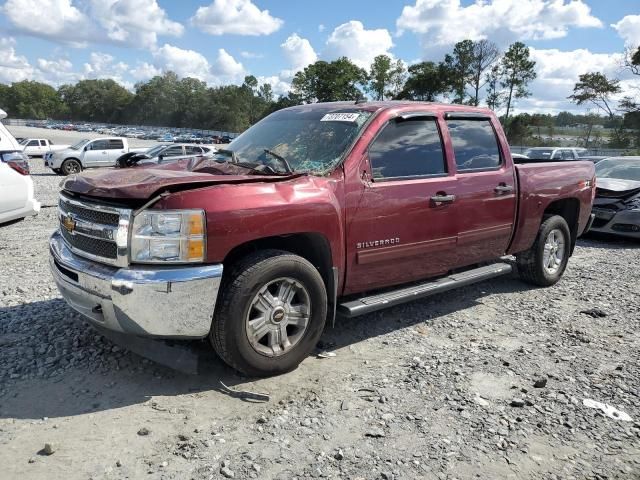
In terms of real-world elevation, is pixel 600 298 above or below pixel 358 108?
below

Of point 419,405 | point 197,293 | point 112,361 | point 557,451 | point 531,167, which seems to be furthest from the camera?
point 531,167

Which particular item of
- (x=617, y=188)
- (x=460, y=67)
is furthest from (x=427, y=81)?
(x=617, y=188)

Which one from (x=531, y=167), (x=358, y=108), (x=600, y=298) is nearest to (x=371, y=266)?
(x=358, y=108)

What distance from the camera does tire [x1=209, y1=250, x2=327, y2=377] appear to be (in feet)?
10.8

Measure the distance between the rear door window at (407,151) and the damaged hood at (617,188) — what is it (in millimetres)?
6078

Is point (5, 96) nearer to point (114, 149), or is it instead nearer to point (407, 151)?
point (114, 149)

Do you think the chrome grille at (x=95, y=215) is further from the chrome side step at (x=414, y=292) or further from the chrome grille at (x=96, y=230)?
the chrome side step at (x=414, y=292)

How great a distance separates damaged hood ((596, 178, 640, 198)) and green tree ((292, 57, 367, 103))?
68.0 metres

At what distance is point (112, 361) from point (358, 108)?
272 centimetres

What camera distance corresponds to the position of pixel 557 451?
292cm

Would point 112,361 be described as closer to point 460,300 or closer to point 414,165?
point 414,165

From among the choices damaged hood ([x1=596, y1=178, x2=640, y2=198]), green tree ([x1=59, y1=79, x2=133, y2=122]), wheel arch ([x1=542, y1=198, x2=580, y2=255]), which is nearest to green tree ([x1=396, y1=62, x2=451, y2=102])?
damaged hood ([x1=596, y1=178, x2=640, y2=198])

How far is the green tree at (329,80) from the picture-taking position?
3017 inches

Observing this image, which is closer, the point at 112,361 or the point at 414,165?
the point at 112,361
